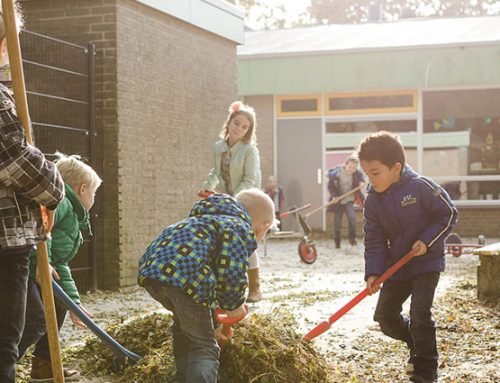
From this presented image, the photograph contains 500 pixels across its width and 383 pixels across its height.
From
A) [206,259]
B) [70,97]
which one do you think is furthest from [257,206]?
[70,97]

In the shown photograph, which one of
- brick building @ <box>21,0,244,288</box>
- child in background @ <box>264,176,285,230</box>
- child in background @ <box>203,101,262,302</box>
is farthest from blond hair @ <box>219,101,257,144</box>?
child in background @ <box>264,176,285,230</box>

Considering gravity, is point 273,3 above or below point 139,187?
above

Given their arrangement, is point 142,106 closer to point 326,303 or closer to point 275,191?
point 326,303

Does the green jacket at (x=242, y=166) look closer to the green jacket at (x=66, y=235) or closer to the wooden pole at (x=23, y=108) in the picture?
the green jacket at (x=66, y=235)

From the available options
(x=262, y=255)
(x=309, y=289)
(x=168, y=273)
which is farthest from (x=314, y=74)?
(x=168, y=273)

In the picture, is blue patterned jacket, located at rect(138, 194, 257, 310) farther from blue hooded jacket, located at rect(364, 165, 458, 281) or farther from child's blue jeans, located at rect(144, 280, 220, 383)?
blue hooded jacket, located at rect(364, 165, 458, 281)

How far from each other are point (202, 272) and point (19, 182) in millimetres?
944

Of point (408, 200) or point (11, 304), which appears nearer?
point (11, 304)

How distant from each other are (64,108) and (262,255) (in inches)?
276

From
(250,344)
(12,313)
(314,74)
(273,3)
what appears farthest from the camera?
(273,3)

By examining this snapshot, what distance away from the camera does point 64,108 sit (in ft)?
31.9

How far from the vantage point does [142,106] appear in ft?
34.0

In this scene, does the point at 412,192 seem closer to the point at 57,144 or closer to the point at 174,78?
the point at 57,144

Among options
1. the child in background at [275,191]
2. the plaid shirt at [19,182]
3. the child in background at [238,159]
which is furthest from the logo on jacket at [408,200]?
the child in background at [275,191]
